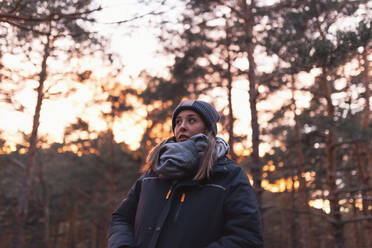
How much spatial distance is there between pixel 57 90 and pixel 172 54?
172 inches

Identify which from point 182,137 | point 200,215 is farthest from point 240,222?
point 182,137

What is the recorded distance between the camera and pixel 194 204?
1918 millimetres

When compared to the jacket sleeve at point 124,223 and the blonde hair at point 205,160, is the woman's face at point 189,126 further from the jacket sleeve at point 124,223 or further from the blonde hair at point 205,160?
the jacket sleeve at point 124,223

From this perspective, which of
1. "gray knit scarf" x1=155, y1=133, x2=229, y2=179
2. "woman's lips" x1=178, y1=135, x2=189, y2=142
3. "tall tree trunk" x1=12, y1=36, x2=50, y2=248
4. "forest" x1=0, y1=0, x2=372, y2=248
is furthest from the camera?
"tall tree trunk" x1=12, y1=36, x2=50, y2=248

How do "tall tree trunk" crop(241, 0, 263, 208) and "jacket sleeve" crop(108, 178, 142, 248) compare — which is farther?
"tall tree trunk" crop(241, 0, 263, 208)

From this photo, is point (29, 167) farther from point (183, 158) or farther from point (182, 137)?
point (183, 158)

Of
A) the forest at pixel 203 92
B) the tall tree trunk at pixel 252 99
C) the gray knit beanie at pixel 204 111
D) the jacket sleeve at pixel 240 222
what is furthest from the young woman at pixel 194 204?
the tall tree trunk at pixel 252 99

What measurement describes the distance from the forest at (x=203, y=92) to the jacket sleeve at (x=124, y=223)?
291 cm

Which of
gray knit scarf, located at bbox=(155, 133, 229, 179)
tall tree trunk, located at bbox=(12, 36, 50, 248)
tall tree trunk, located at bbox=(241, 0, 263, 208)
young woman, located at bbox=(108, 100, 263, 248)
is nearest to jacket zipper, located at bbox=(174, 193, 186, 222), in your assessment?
young woman, located at bbox=(108, 100, 263, 248)

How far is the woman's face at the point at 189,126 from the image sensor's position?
2285 millimetres

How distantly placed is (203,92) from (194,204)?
1113cm

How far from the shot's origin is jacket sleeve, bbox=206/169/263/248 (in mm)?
1825

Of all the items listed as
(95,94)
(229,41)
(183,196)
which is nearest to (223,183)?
(183,196)

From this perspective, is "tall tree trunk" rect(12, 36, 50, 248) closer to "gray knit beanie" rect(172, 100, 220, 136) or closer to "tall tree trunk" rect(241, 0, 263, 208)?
"tall tree trunk" rect(241, 0, 263, 208)
